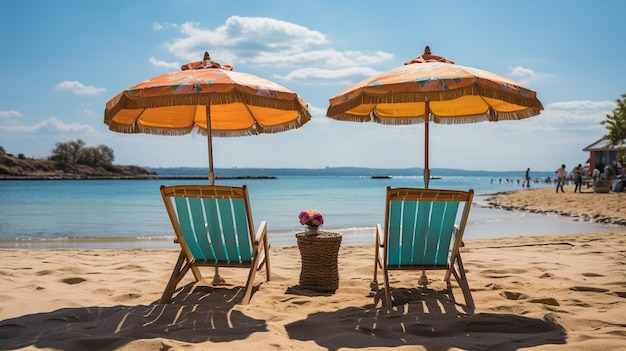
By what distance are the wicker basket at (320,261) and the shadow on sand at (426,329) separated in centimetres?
67

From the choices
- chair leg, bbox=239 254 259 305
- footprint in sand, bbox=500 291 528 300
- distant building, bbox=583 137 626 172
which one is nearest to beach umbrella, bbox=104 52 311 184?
chair leg, bbox=239 254 259 305

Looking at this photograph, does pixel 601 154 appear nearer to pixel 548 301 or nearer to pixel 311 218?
pixel 548 301

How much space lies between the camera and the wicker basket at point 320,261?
432cm

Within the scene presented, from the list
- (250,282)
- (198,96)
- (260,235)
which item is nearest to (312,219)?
(260,235)

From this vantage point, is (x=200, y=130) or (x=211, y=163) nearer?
(x=211, y=163)

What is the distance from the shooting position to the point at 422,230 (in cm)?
393

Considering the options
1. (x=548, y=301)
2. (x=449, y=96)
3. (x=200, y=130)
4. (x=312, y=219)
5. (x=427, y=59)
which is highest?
(x=427, y=59)

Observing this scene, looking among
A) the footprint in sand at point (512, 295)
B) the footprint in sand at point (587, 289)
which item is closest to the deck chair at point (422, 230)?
the footprint in sand at point (512, 295)

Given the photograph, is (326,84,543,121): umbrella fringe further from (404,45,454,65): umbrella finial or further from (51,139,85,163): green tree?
(51,139,85,163): green tree

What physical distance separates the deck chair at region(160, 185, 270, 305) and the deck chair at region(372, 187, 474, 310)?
3.54ft

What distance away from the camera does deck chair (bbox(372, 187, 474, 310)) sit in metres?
3.78

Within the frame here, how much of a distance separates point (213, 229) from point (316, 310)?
1.08 m

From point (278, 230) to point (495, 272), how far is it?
6.96m

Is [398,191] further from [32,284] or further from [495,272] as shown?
[32,284]
